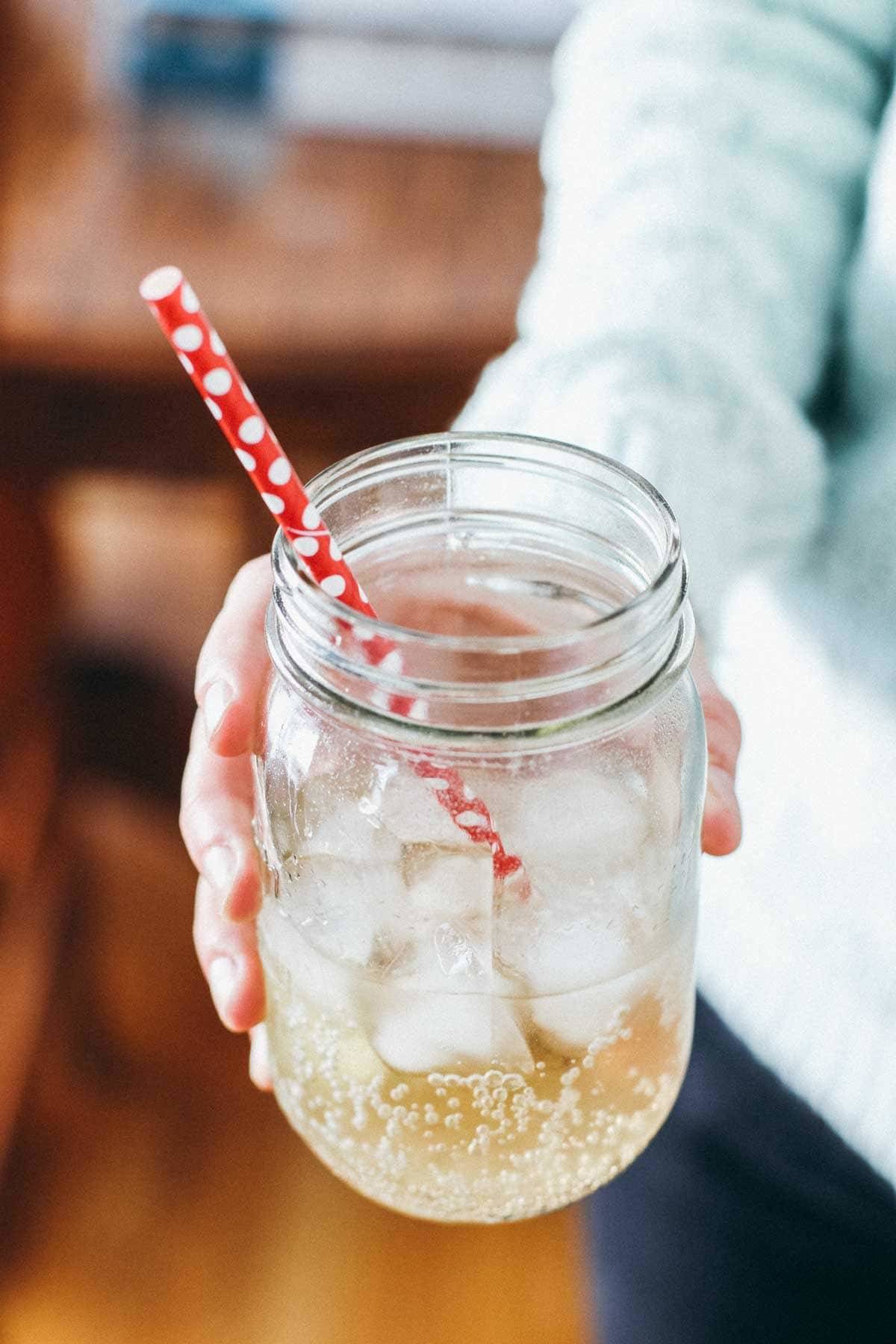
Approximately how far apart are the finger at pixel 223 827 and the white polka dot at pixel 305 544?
0.40ft

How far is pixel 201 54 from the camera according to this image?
169cm

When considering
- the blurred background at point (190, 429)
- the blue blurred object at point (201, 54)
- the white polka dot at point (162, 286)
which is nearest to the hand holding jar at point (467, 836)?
the white polka dot at point (162, 286)

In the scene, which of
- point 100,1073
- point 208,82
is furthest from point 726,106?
point 100,1073

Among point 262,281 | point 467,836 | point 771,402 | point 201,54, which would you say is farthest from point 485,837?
point 201,54

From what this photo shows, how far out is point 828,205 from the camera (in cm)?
83

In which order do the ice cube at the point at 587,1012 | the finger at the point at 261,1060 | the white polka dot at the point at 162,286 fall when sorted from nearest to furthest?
1. the white polka dot at the point at 162,286
2. the ice cube at the point at 587,1012
3. the finger at the point at 261,1060

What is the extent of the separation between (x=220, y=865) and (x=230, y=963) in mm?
67

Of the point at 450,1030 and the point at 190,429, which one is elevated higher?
the point at 450,1030

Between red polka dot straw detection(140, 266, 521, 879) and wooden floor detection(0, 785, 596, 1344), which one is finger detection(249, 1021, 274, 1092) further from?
wooden floor detection(0, 785, 596, 1344)

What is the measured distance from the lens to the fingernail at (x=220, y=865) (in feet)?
1.85

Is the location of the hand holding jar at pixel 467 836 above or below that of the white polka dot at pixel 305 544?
below

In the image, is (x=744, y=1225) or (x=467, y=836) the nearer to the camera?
(x=467, y=836)

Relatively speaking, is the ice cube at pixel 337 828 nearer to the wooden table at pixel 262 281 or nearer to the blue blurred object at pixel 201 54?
the wooden table at pixel 262 281

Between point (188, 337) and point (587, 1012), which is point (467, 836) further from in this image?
point (188, 337)
